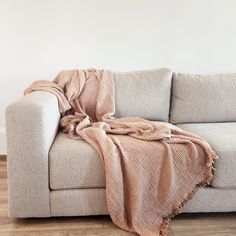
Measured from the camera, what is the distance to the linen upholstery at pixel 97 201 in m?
1.60

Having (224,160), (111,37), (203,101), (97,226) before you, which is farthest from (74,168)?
(111,37)

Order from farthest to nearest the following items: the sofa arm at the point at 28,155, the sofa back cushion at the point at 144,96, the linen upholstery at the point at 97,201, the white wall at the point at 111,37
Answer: the white wall at the point at 111,37 → the sofa back cushion at the point at 144,96 → the linen upholstery at the point at 97,201 → the sofa arm at the point at 28,155

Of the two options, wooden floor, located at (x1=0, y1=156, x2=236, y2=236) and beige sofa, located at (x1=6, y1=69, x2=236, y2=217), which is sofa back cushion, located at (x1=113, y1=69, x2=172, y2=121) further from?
wooden floor, located at (x1=0, y1=156, x2=236, y2=236)

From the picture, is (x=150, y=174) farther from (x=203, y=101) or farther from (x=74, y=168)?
(x=203, y=101)

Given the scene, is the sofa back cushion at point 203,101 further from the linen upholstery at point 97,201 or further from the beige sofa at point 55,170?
the linen upholstery at point 97,201

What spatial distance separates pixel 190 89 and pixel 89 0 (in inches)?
40.2

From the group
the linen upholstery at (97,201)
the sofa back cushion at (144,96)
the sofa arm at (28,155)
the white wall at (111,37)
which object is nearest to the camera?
the sofa arm at (28,155)

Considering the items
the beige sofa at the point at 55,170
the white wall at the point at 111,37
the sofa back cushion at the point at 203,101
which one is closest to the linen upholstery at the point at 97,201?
the beige sofa at the point at 55,170

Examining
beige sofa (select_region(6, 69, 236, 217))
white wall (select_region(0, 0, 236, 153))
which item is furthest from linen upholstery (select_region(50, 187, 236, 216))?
white wall (select_region(0, 0, 236, 153))

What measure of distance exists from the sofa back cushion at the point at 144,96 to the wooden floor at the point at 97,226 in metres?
0.75

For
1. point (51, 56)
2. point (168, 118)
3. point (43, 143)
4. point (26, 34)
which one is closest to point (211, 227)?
point (168, 118)

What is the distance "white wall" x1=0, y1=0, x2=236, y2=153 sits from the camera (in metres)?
2.38

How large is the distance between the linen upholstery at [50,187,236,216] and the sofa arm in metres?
0.07

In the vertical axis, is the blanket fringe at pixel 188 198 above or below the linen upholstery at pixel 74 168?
below
